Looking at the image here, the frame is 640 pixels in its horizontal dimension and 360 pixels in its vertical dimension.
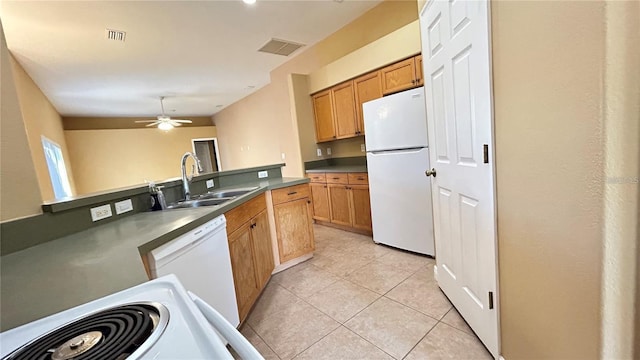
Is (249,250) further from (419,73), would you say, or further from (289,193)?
(419,73)

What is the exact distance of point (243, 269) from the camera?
5.97 ft

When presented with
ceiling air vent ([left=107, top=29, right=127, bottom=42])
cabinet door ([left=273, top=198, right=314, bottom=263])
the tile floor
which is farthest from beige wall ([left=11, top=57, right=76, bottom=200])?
the tile floor

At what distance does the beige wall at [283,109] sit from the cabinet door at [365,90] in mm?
595

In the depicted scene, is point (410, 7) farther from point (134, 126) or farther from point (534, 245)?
point (134, 126)

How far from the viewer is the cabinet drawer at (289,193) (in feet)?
8.24

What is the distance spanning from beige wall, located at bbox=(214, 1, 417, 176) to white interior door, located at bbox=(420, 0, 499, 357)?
1703mm

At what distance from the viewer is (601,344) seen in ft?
2.46

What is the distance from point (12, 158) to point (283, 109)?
4.30 m

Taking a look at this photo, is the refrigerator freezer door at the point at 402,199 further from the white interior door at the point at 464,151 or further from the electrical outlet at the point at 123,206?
the electrical outlet at the point at 123,206

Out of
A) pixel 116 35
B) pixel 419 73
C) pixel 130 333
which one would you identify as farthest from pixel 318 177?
pixel 130 333

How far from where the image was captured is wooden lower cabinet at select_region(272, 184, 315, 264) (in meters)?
2.54

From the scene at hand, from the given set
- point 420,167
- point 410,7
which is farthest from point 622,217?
point 410,7

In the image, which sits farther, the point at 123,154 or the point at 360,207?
the point at 123,154

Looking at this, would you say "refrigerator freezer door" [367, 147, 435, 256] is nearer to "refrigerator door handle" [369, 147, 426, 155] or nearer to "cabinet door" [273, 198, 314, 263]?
"refrigerator door handle" [369, 147, 426, 155]
